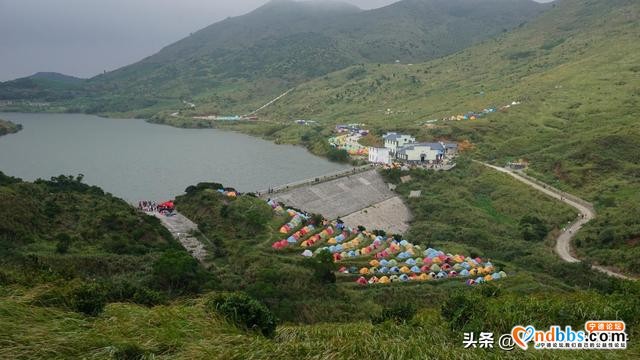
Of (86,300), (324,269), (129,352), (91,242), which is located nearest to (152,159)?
(91,242)

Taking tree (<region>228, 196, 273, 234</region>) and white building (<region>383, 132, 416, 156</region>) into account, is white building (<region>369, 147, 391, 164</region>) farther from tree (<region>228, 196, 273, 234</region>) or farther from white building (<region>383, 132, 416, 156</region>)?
tree (<region>228, 196, 273, 234</region>)

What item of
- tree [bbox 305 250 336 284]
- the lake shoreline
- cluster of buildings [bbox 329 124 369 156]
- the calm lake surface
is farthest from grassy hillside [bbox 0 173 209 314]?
cluster of buildings [bbox 329 124 369 156]

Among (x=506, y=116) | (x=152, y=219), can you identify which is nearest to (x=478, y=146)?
(x=506, y=116)

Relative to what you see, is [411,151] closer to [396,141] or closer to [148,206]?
[396,141]

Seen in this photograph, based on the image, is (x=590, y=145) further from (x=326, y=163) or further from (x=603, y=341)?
(x=603, y=341)

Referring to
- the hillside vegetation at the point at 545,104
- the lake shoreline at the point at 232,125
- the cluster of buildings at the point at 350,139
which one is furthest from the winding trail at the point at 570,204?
the lake shoreline at the point at 232,125

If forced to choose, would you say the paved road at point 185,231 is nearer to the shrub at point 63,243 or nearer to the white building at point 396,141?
the shrub at point 63,243
